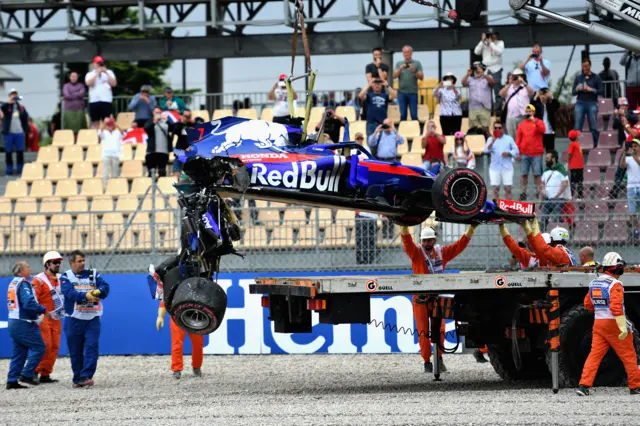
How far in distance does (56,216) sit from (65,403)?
20.8ft

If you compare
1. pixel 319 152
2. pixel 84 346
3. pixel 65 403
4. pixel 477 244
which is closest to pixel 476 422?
pixel 319 152

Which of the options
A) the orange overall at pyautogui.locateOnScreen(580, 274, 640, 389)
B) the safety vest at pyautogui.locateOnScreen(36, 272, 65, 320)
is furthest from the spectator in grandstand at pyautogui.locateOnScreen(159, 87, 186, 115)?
the orange overall at pyautogui.locateOnScreen(580, 274, 640, 389)

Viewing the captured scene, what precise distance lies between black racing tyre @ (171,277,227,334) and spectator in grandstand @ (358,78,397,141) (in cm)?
1079

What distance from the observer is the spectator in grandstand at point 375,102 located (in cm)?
2150

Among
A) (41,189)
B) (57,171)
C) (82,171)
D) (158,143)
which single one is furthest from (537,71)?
(41,189)

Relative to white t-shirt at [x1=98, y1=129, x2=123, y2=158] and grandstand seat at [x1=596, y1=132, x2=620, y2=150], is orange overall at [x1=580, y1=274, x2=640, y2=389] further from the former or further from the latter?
white t-shirt at [x1=98, y1=129, x2=123, y2=158]

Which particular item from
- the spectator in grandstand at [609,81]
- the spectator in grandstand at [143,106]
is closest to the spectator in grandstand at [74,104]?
the spectator in grandstand at [143,106]

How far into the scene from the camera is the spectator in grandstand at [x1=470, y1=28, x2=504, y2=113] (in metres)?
22.0

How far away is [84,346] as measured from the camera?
581 inches

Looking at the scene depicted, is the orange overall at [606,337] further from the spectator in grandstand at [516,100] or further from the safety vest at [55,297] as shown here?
the spectator in grandstand at [516,100]

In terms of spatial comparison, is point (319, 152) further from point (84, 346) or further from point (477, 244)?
point (477, 244)

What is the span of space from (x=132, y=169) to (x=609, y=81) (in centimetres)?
916

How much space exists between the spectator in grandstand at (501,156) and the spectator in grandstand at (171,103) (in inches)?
268

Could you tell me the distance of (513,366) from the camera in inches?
548
